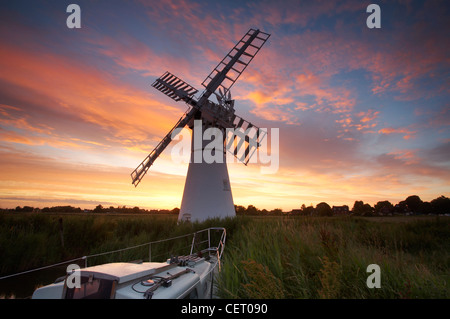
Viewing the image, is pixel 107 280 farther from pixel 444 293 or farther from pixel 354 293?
pixel 444 293

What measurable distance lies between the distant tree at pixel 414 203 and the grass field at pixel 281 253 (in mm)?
56449

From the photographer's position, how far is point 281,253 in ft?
20.3

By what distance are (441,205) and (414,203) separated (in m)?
12.9

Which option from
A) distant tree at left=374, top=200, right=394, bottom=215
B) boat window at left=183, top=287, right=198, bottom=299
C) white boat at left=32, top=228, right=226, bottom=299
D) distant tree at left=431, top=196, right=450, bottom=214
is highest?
white boat at left=32, top=228, right=226, bottom=299

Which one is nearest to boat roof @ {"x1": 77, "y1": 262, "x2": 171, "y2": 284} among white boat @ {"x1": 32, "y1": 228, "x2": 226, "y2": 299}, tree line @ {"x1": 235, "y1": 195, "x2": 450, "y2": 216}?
white boat @ {"x1": 32, "y1": 228, "x2": 226, "y2": 299}

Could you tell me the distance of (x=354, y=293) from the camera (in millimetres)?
4461

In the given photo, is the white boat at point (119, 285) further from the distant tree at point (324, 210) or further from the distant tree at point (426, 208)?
the distant tree at point (426, 208)

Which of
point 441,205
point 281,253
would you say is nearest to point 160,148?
point 281,253

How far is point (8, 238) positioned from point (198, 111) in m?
→ 14.4

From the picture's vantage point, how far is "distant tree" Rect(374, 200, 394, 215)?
67062 mm

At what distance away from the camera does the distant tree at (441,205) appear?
51.4m

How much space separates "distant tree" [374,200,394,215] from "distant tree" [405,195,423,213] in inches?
173

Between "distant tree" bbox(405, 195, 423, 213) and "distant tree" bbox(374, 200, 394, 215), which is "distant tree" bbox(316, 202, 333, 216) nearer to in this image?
"distant tree" bbox(374, 200, 394, 215)
